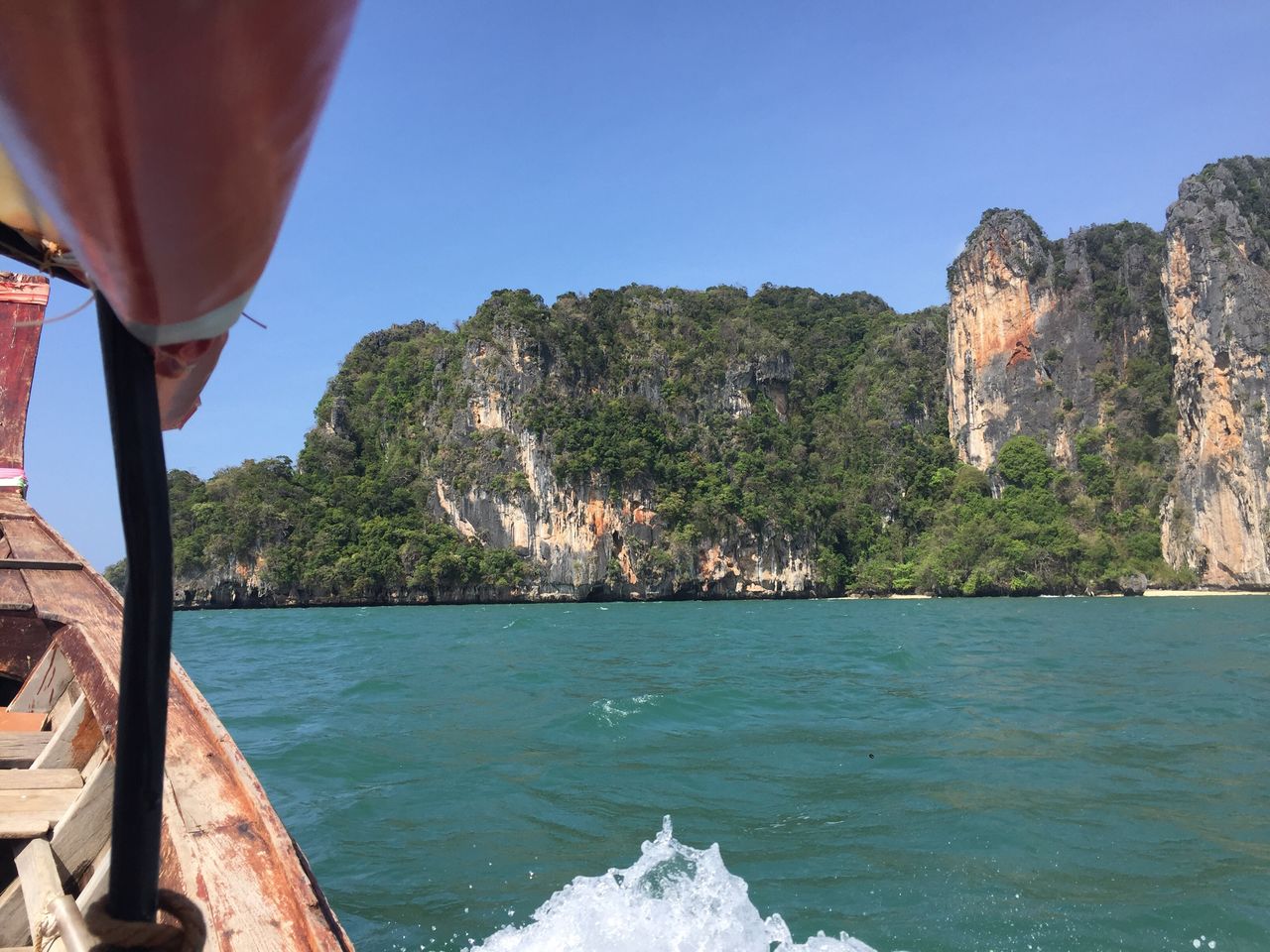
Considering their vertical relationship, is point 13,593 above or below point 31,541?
below

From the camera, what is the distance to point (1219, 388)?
42.5 m

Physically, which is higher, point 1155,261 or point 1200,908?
point 1155,261

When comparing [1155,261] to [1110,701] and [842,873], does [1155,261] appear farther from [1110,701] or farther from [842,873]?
[842,873]

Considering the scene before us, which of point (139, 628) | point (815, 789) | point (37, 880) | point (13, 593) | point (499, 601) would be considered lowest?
point (499, 601)

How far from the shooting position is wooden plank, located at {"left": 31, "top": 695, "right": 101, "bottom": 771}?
2023mm

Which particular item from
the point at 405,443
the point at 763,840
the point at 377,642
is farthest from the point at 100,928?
the point at 405,443

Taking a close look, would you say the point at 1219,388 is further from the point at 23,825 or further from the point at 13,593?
the point at 23,825

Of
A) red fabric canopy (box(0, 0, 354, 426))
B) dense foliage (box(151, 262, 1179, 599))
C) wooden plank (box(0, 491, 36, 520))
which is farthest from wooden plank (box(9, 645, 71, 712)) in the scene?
dense foliage (box(151, 262, 1179, 599))

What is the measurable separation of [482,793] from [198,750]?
3.80m

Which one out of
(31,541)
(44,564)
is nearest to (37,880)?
(44,564)

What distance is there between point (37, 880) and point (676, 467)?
47044 millimetres

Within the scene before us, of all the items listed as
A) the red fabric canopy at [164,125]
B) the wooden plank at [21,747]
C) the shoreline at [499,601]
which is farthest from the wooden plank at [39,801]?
the shoreline at [499,601]

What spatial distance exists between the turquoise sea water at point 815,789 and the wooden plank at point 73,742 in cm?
189

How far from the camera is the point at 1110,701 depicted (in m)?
8.59
